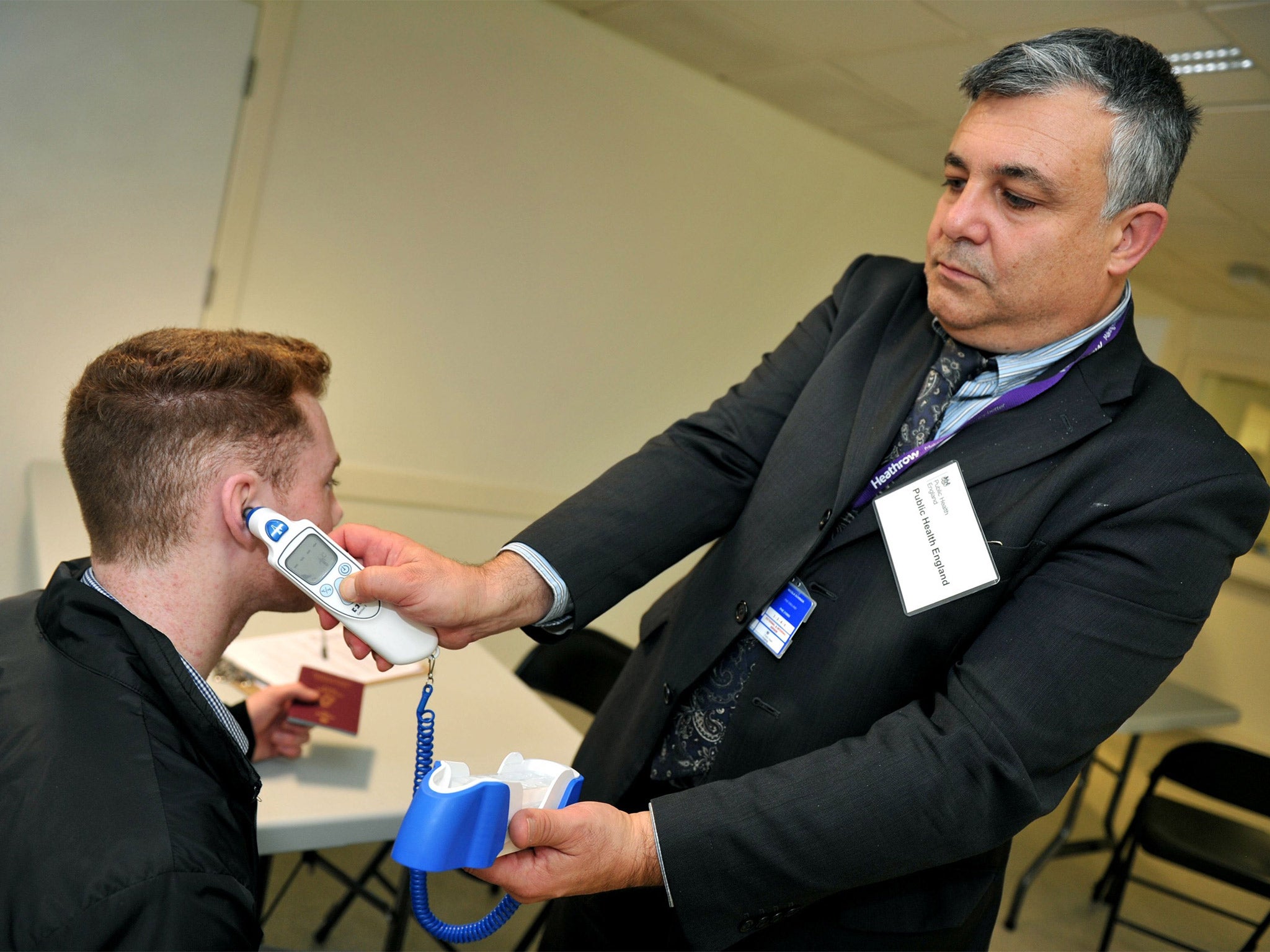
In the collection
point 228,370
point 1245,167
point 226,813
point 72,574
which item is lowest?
point 226,813

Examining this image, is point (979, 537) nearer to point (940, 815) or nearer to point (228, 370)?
point (940, 815)

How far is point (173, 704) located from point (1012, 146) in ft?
4.26

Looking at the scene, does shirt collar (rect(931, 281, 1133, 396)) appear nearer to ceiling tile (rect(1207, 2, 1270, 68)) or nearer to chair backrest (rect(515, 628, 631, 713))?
chair backrest (rect(515, 628, 631, 713))

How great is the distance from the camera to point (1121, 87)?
1246mm

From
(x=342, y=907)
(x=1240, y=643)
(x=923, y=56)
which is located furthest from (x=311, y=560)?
(x=1240, y=643)

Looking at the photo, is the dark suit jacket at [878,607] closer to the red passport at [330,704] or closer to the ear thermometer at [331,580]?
the ear thermometer at [331,580]

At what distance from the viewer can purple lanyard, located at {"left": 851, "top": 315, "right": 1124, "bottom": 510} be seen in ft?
4.39

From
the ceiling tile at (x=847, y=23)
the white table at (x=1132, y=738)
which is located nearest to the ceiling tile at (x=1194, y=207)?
the ceiling tile at (x=847, y=23)

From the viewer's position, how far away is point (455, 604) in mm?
1212

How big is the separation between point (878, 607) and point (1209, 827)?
327 cm

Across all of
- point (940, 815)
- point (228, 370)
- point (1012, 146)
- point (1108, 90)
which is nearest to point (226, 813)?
point (228, 370)

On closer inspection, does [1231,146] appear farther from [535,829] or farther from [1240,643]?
→ [1240,643]

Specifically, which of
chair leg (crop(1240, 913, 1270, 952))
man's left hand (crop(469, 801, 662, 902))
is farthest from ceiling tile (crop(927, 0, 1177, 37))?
chair leg (crop(1240, 913, 1270, 952))

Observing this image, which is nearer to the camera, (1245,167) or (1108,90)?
(1108,90)
